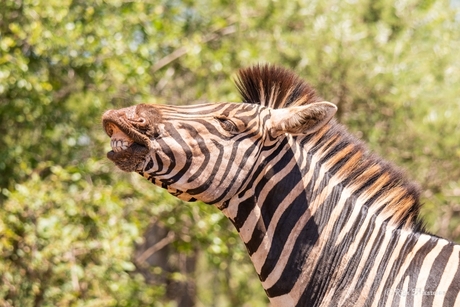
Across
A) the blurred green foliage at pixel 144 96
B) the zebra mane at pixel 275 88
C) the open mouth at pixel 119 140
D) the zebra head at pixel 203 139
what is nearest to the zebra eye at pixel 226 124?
the zebra head at pixel 203 139

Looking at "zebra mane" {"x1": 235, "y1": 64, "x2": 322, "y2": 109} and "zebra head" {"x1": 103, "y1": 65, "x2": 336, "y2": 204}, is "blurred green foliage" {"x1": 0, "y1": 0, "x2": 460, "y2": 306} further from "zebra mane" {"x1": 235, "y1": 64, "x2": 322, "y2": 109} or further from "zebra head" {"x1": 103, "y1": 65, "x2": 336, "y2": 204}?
"zebra head" {"x1": 103, "y1": 65, "x2": 336, "y2": 204}

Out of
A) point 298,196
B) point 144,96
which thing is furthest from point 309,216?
point 144,96

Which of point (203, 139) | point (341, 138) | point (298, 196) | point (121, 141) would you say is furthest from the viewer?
point (341, 138)

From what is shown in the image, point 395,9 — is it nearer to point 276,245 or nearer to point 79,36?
point 79,36

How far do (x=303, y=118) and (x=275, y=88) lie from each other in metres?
0.43

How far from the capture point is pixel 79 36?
26.9 ft

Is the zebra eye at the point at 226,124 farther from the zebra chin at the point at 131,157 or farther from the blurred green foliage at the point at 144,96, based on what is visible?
the blurred green foliage at the point at 144,96

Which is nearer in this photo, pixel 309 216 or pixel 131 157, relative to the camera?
pixel 131 157

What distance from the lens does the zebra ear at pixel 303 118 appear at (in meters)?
3.72

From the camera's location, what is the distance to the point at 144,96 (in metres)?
8.72

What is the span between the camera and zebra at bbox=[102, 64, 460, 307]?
376 centimetres

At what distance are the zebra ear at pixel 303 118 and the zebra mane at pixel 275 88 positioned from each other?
0.22 m

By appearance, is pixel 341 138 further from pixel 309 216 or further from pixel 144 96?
pixel 144 96

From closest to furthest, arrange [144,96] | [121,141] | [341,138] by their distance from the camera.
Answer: [121,141]
[341,138]
[144,96]
